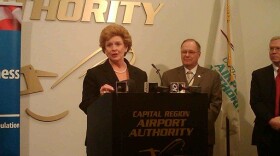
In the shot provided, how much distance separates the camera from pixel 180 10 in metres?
4.18

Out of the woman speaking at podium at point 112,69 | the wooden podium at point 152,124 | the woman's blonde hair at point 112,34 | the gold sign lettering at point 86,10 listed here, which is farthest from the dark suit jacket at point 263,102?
the wooden podium at point 152,124

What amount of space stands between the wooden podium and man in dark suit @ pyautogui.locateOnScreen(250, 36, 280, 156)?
6.72 ft

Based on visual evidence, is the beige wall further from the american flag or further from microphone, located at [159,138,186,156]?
microphone, located at [159,138,186,156]

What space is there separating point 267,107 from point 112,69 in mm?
1807

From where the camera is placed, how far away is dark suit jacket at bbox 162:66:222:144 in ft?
10.7

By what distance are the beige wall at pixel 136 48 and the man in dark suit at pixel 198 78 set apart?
0.66 metres

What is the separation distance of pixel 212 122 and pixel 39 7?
6.56ft

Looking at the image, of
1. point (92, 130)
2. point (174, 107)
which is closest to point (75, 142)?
point (92, 130)

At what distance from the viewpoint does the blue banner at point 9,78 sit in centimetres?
325

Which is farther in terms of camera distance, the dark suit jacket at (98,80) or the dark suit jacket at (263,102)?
the dark suit jacket at (263,102)

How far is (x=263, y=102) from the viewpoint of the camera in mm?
3516

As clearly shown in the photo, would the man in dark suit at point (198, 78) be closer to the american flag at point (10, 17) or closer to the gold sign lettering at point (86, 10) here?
the gold sign lettering at point (86, 10)

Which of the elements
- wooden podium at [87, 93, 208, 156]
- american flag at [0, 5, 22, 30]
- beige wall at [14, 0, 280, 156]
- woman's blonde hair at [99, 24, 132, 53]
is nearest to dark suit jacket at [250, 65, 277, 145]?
beige wall at [14, 0, 280, 156]

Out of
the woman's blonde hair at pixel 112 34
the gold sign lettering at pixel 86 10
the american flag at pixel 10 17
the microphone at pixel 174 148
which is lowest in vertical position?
the microphone at pixel 174 148
